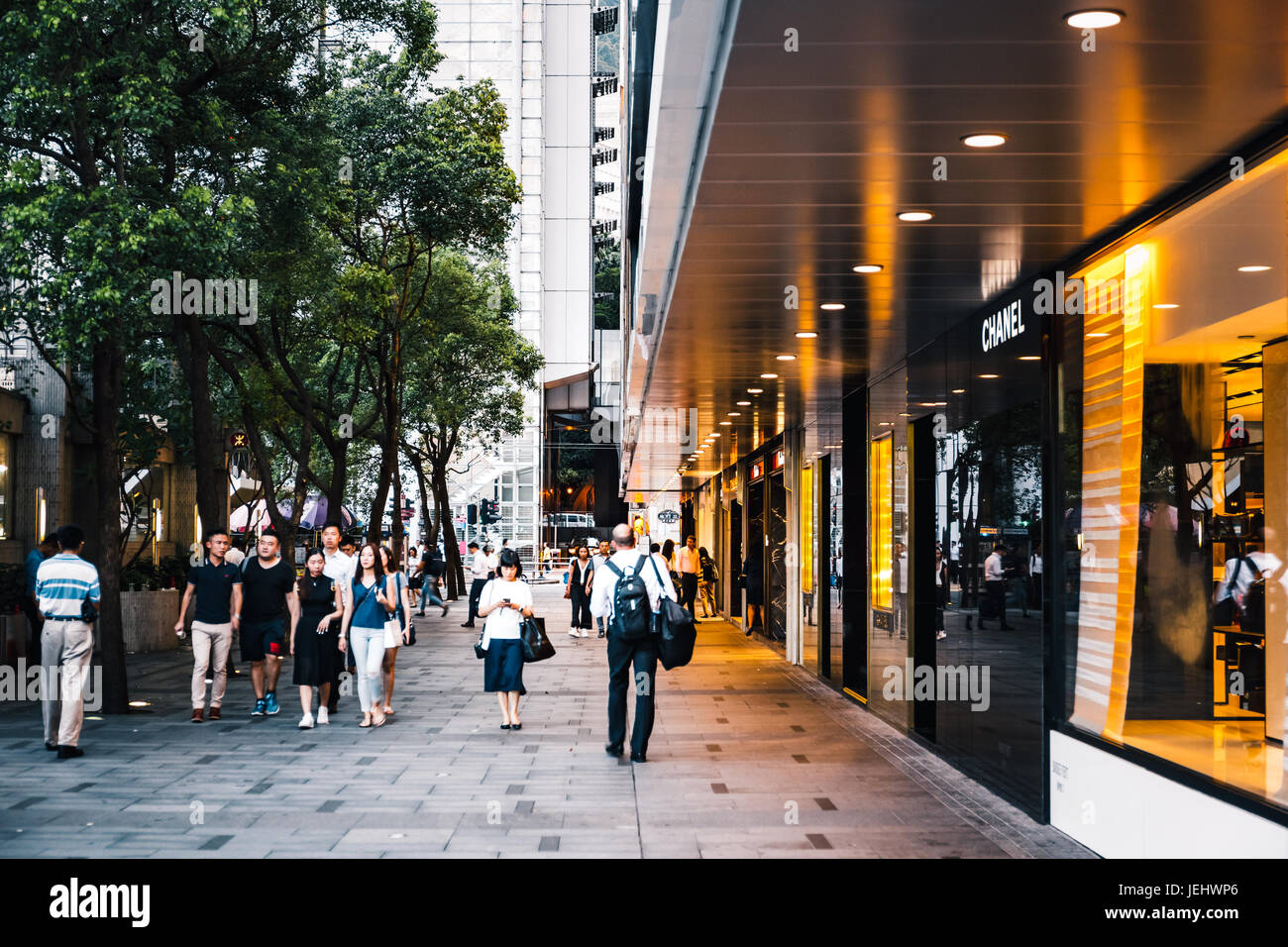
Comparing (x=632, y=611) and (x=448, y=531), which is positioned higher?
(x=448, y=531)

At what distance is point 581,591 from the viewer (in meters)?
26.0

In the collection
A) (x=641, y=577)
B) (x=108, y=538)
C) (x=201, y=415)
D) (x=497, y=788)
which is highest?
(x=201, y=415)

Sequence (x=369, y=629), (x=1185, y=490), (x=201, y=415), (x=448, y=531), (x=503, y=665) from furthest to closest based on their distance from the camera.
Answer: (x=448, y=531), (x=201, y=415), (x=369, y=629), (x=503, y=665), (x=1185, y=490)

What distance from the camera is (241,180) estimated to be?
15.4 metres

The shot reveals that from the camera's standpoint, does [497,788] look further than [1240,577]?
Yes

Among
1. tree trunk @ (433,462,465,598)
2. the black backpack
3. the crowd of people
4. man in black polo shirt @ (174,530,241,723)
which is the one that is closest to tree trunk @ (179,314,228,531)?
the crowd of people

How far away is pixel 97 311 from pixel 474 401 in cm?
2298

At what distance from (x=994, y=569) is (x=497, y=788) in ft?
12.1

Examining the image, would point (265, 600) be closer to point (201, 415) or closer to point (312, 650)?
point (312, 650)

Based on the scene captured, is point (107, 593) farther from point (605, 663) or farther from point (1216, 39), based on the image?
point (1216, 39)

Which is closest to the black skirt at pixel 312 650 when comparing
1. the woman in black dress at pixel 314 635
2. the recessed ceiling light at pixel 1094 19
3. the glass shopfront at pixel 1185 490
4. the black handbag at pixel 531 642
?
the woman in black dress at pixel 314 635

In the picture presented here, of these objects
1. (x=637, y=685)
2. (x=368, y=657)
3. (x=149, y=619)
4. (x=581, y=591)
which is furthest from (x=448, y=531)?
(x=637, y=685)

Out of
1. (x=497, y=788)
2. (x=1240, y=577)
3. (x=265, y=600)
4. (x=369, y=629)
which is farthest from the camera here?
(x=265, y=600)

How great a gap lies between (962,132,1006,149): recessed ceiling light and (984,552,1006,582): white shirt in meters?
3.89
